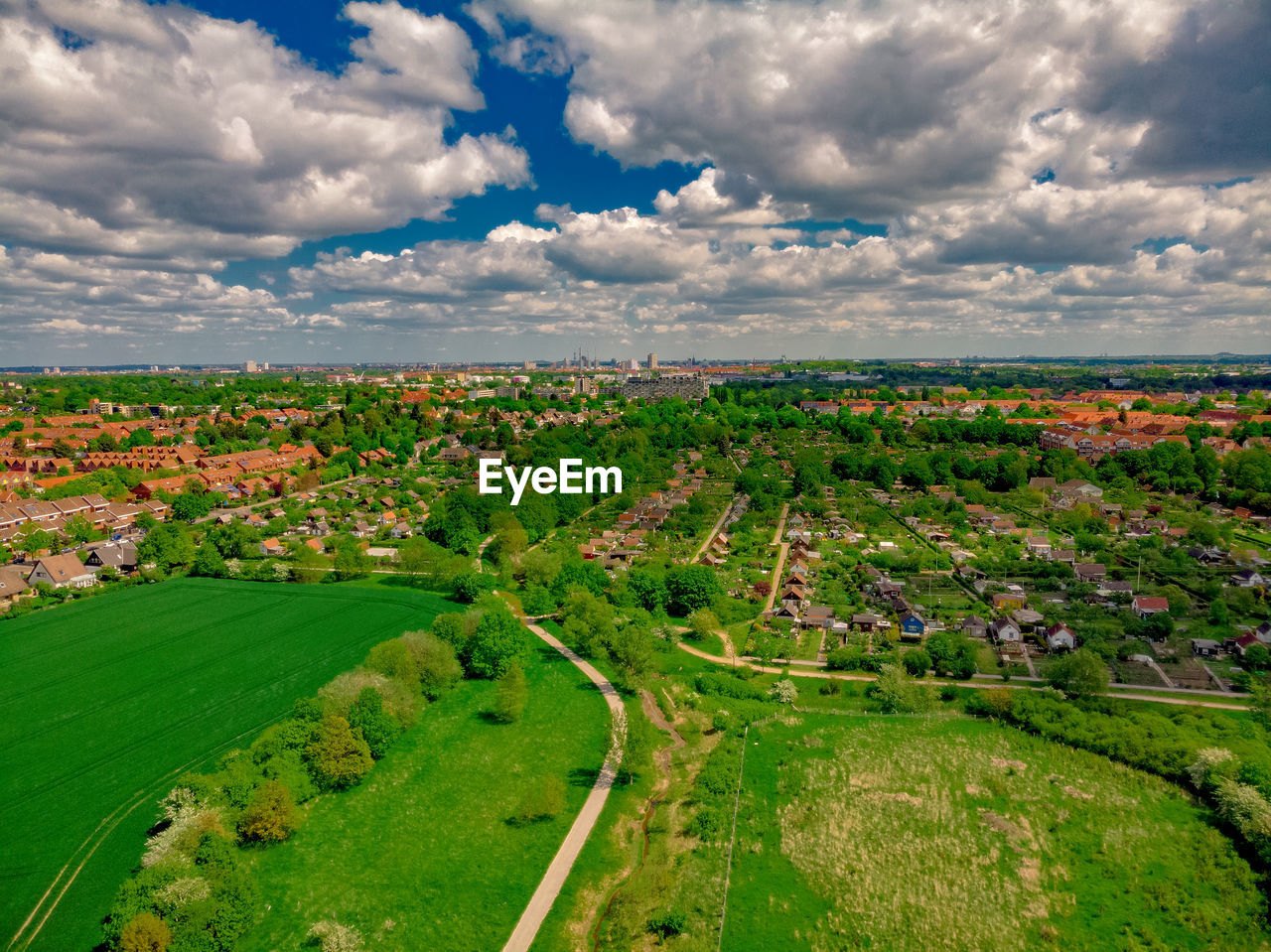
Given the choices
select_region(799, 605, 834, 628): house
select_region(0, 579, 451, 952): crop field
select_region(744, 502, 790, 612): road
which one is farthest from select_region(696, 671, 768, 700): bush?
select_region(0, 579, 451, 952): crop field

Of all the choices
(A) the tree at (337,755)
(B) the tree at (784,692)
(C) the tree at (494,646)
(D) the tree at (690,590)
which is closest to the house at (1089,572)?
(D) the tree at (690,590)

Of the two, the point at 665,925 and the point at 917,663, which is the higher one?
the point at 917,663

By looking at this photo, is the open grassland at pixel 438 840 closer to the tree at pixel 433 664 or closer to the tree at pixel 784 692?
the tree at pixel 433 664

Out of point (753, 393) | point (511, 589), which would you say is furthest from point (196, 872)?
point (753, 393)

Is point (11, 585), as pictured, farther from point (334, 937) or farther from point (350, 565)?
point (334, 937)

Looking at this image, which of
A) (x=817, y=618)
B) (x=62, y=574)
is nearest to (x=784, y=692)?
(x=817, y=618)

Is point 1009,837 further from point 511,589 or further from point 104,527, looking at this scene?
point 104,527
